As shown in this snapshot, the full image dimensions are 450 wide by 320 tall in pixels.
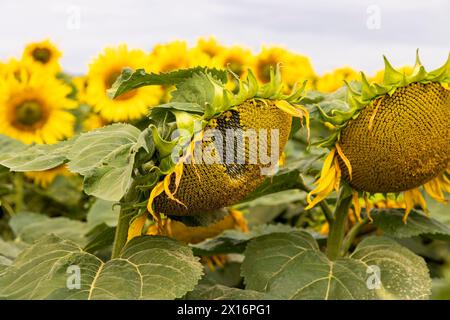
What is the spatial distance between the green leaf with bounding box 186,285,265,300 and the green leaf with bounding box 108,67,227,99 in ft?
1.14

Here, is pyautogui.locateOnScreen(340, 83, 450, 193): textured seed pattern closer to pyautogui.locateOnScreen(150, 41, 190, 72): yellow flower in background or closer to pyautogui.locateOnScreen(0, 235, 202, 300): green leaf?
pyautogui.locateOnScreen(0, 235, 202, 300): green leaf

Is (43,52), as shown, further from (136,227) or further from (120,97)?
(136,227)

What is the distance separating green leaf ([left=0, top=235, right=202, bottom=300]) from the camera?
1.05 m

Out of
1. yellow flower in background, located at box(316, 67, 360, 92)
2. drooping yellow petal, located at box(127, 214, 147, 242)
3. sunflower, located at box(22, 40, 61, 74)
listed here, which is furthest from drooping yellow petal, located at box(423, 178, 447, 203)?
sunflower, located at box(22, 40, 61, 74)

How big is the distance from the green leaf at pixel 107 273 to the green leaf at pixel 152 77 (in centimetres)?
25

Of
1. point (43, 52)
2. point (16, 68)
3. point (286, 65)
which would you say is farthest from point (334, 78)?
point (16, 68)

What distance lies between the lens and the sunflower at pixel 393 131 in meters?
1.19

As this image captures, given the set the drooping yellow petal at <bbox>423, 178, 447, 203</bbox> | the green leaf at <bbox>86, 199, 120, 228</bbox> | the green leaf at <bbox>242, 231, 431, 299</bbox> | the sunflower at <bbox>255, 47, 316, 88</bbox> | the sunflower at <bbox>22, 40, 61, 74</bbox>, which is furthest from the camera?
the sunflower at <bbox>22, 40, 61, 74</bbox>

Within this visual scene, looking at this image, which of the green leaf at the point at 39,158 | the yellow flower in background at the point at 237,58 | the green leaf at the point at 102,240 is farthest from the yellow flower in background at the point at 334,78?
the green leaf at the point at 39,158

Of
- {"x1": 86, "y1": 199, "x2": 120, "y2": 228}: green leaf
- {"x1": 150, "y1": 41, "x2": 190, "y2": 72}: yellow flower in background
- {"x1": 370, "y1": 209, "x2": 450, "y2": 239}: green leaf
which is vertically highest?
{"x1": 150, "y1": 41, "x2": 190, "y2": 72}: yellow flower in background

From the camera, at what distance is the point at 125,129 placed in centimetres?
118

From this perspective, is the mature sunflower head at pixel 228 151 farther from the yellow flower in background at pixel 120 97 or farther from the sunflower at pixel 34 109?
the sunflower at pixel 34 109
